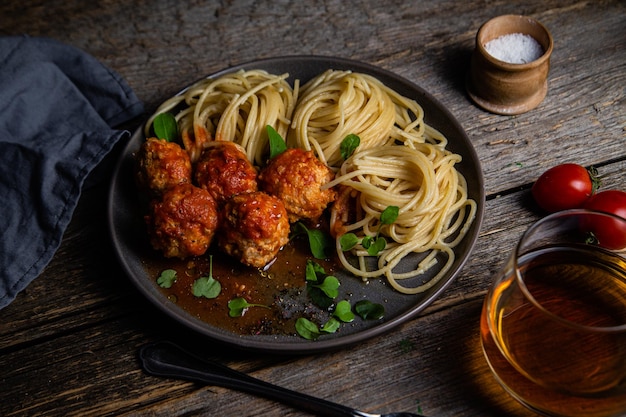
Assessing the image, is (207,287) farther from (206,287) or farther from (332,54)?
(332,54)

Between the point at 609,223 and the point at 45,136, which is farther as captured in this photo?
the point at 45,136

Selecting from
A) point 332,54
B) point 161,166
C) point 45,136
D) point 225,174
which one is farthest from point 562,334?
point 45,136

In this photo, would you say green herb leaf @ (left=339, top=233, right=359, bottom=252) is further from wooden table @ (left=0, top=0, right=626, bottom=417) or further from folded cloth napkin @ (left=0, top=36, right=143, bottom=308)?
folded cloth napkin @ (left=0, top=36, right=143, bottom=308)

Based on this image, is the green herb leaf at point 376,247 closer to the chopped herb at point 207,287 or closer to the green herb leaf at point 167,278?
the chopped herb at point 207,287

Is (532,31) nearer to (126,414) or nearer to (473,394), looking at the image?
(473,394)

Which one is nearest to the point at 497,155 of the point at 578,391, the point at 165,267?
the point at 578,391

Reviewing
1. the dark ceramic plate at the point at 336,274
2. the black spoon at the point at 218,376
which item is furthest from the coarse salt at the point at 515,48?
the black spoon at the point at 218,376
